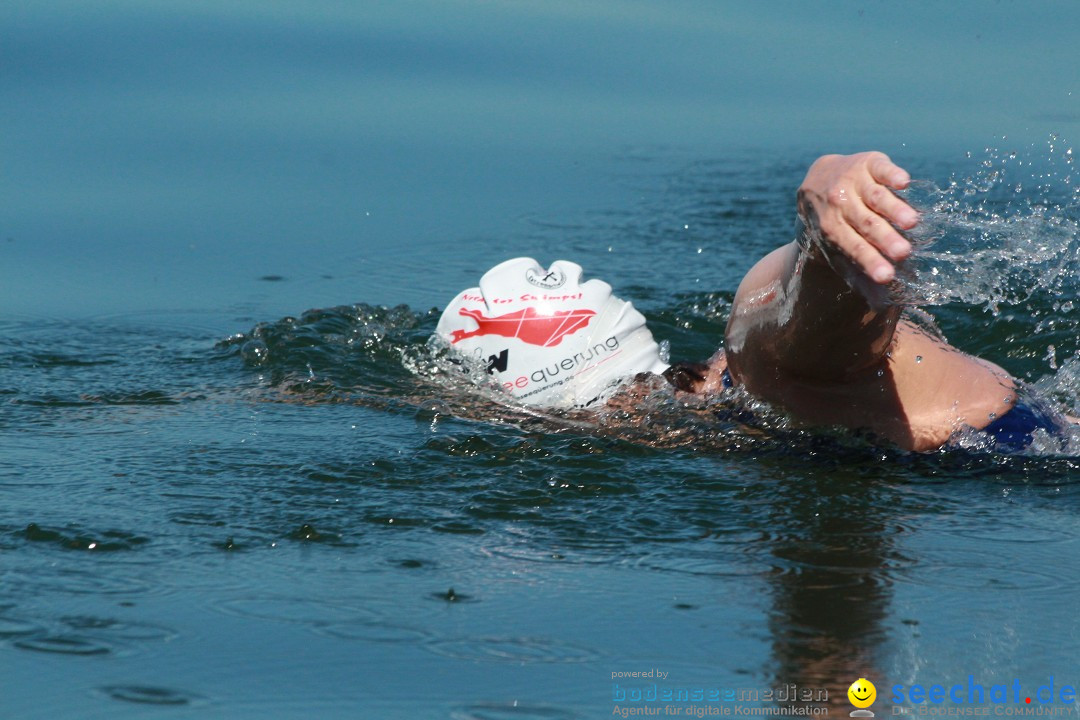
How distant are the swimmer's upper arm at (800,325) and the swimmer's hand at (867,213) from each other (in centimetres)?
34

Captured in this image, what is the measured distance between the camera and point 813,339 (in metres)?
3.83

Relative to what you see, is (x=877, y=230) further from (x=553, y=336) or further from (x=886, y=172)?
(x=553, y=336)

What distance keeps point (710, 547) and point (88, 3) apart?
24.7ft

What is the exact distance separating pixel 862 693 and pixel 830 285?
1.33 m

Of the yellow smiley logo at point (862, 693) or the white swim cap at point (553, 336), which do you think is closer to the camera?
the yellow smiley logo at point (862, 693)

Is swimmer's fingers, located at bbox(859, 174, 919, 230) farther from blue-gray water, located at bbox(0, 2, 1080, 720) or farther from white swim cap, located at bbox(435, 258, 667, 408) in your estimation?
white swim cap, located at bbox(435, 258, 667, 408)

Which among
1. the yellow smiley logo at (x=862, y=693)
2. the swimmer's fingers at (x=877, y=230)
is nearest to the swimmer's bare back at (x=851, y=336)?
the swimmer's fingers at (x=877, y=230)

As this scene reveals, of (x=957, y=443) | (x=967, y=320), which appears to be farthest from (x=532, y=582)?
(x=967, y=320)

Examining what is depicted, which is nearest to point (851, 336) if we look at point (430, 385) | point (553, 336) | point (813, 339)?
point (813, 339)

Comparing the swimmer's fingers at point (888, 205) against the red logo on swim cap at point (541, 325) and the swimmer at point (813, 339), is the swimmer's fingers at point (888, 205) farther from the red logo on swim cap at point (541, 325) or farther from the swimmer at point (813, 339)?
the red logo on swim cap at point (541, 325)

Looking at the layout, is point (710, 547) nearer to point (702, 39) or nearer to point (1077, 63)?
point (1077, 63)

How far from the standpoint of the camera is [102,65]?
9.06 meters

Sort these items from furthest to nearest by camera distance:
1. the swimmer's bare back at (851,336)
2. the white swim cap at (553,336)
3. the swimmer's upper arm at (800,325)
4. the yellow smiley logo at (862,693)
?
the white swim cap at (553,336) → the swimmer's upper arm at (800,325) → the swimmer's bare back at (851,336) → the yellow smiley logo at (862,693)

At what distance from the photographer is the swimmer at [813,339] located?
309 cm
